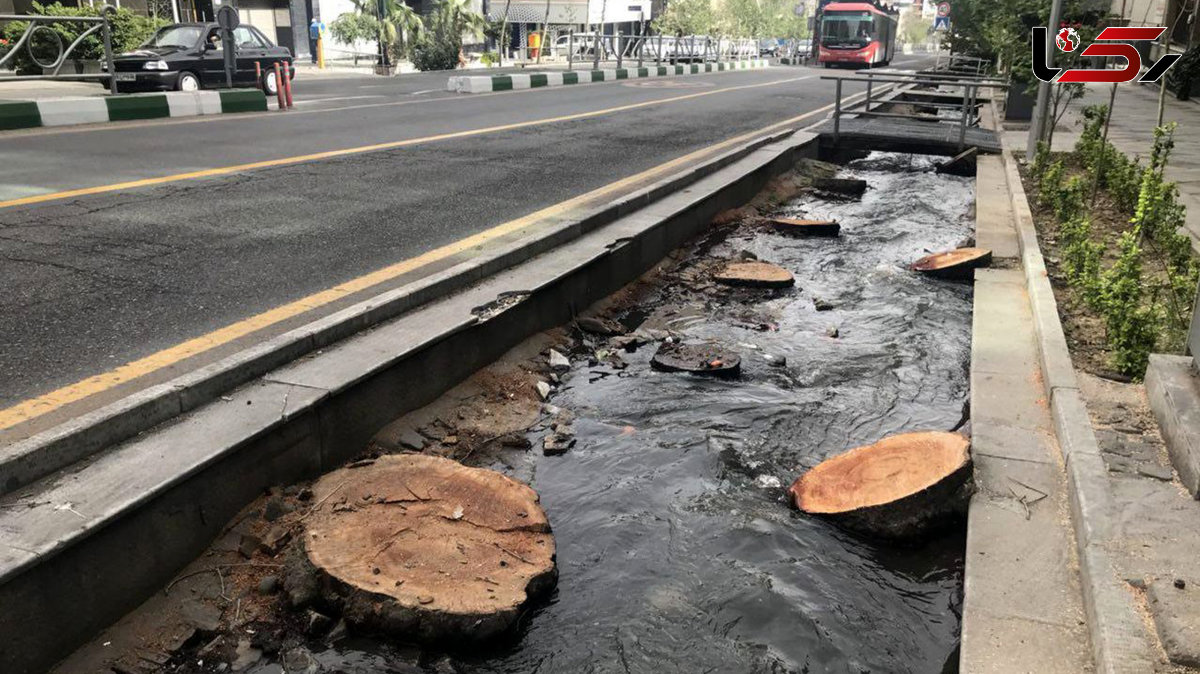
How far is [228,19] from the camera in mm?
17172

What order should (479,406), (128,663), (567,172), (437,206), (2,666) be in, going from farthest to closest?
(567,172)
(437,206)
(479,406)
(128,663)
(2,666)

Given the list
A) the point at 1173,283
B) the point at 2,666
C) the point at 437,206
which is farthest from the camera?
the point at 437,206

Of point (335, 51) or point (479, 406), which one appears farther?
point (335, 51)

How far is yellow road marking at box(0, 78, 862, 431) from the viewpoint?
11.1ft

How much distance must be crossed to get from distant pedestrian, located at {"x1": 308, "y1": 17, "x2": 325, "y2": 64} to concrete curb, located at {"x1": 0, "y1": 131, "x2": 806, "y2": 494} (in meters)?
33.8

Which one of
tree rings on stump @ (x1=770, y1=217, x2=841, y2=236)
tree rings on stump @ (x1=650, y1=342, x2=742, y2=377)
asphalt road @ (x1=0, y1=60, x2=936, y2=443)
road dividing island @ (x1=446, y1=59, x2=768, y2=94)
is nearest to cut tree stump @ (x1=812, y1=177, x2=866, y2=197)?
asphalt road @ (x1=0, y1=60, x2=936, y2=443)

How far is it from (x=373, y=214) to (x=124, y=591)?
14.8 ft

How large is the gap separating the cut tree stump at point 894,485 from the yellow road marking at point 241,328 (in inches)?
103

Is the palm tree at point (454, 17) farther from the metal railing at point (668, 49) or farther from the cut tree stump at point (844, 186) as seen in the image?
the cut tree stump at point (844, 186)

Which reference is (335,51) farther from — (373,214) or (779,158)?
(373,214)

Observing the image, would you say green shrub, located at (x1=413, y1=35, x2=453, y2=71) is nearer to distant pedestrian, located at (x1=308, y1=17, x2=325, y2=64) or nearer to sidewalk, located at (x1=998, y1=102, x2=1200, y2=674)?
distant pedestrian, located at (x1=308, y1=17, x2=325, y2=64)

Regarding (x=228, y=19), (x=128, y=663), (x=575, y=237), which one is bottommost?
(x=128, y=663)

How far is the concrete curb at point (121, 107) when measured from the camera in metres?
11.2

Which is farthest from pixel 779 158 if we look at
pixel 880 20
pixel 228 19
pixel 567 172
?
pixel 880 20
